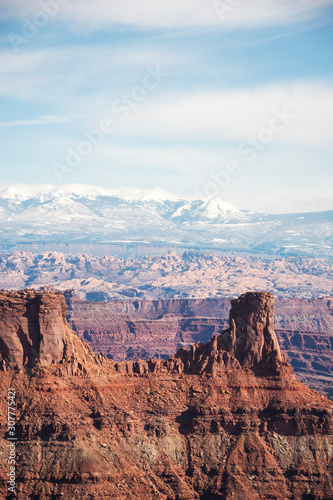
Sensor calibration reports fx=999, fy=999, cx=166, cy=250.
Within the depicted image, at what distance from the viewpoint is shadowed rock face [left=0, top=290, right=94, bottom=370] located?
4077 inches

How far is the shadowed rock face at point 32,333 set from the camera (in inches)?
4077

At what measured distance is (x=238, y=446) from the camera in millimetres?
102500

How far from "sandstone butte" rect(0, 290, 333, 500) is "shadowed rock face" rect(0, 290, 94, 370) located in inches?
4.1

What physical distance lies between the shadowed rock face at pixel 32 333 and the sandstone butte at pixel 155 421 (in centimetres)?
10

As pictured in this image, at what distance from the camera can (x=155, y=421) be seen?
103m

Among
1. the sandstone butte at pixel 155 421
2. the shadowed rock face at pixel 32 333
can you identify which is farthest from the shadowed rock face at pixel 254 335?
the shadowed rock face at pixel 32 333

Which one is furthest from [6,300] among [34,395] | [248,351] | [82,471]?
[248,351]

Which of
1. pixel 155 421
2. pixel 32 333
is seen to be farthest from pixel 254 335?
pixel 32 333

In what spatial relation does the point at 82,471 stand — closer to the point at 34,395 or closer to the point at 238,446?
the point at 34,395

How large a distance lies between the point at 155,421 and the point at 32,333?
619 inches

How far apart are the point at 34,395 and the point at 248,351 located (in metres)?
24.8

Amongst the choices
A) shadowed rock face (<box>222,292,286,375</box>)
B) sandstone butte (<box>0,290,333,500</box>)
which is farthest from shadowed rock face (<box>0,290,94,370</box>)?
shadowed rock face (<box>222,292,286,375</box>)

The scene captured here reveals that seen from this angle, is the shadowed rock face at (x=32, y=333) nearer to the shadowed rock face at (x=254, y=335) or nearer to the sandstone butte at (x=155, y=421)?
the sandstone butte at (x=155, y=421)

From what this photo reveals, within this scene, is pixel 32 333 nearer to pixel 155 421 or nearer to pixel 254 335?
pixel 155 421
